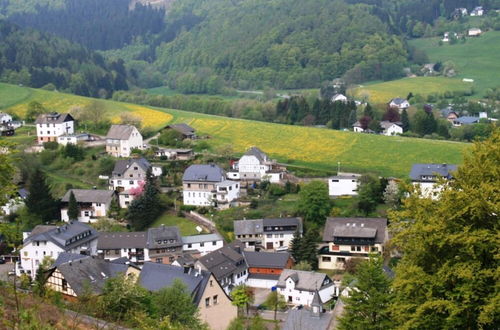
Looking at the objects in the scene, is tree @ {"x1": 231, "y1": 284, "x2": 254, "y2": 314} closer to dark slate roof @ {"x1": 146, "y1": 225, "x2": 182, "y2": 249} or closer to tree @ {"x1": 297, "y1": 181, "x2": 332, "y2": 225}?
dark slate roof @ {"x1": 146, "y1": 225, "x2": 182, "y2": 249}

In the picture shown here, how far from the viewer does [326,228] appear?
1296 inches

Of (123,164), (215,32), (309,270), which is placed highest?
(215,32)

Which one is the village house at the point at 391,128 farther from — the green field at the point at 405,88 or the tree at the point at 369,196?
the green field at the point at 405,88

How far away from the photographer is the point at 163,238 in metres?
32.7

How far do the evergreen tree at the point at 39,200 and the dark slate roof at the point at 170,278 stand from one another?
12907 mm

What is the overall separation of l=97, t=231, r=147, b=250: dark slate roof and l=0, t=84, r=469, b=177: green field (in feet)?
47.5

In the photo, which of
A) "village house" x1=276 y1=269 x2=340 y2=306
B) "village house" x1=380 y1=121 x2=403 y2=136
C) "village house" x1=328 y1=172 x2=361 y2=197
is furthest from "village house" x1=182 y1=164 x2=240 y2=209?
"village house" x1=380 y1=121 x2=403 y2=136

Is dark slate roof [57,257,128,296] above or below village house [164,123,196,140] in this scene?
below

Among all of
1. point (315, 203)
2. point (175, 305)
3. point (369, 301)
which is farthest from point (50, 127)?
point (369, 301)

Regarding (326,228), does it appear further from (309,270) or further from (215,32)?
(215,32)

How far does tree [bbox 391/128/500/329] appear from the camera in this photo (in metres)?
8.94

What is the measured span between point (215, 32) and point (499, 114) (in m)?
Result: 60.9

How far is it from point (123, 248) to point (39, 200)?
6873 mm

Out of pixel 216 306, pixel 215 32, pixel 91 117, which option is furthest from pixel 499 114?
Result: pixel 215 32
